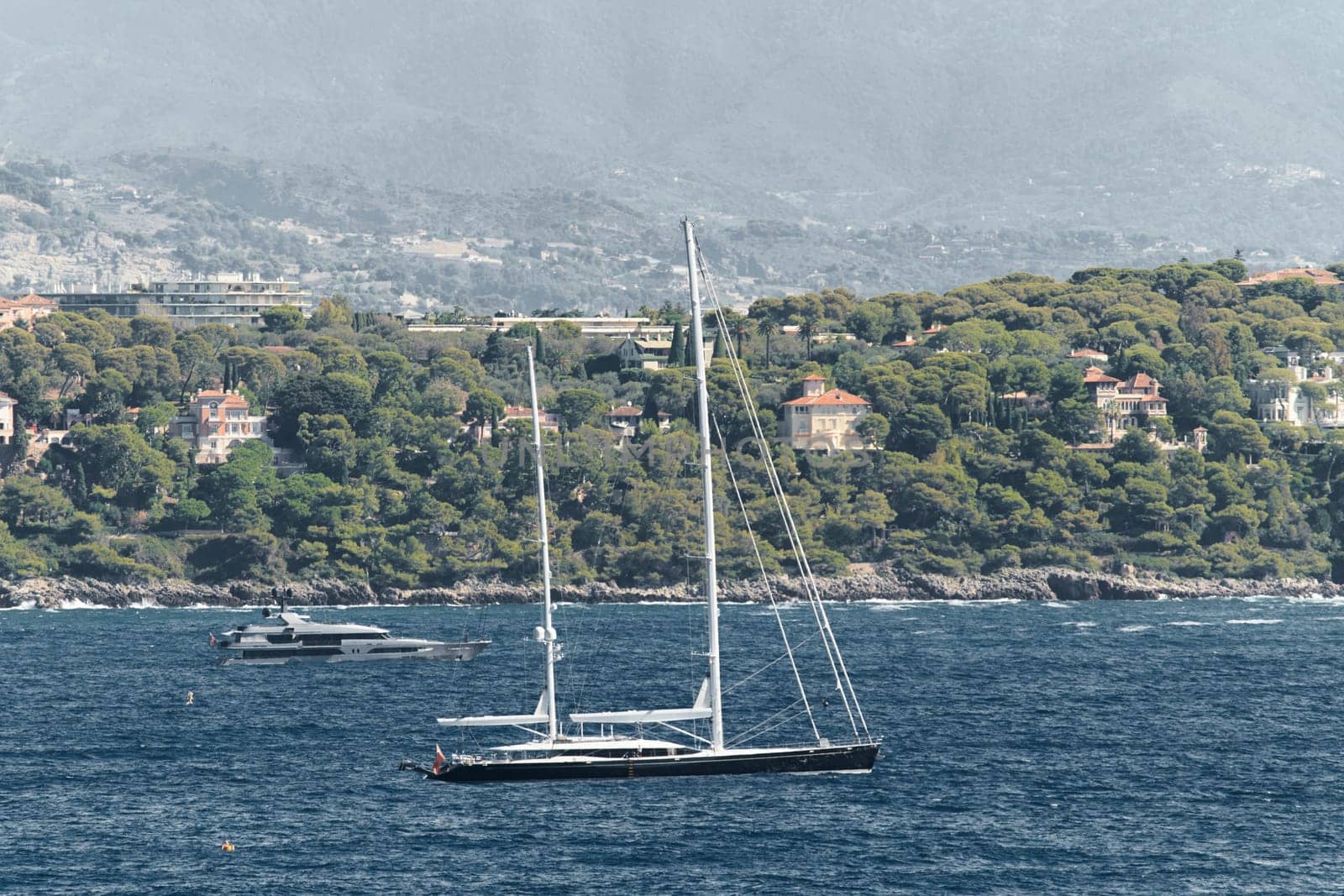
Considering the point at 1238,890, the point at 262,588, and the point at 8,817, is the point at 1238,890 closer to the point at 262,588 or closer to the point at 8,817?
the point at 8,817

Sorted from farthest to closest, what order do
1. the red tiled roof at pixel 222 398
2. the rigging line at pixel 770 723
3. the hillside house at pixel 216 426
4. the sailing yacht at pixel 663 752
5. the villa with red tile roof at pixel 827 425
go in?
the red tiled roof at pixel 222 398 → the villa with red tile roof at pixel 827 425 → the hillside house at pixel 216 426 → the rigging line at pixel 770 723 → the sailing yacht at pixel 663 752

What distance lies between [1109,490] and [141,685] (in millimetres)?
95126

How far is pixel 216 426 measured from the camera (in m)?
197

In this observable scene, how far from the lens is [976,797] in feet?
239

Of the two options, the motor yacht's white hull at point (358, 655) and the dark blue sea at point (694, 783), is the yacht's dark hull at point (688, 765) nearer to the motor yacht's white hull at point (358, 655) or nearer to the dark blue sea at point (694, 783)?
the dark blue sea at point (694, 783)

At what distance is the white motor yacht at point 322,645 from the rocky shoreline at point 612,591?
4083 centimetres

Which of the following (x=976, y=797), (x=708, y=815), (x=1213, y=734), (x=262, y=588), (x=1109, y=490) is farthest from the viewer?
(x=1109, y=490)

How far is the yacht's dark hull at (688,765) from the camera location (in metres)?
69.9

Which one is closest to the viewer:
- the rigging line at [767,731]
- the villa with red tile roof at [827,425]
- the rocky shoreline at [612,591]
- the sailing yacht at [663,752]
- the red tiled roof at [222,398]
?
the sailing yacht at [663,752]

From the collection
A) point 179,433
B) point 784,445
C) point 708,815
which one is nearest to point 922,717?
point 708,815

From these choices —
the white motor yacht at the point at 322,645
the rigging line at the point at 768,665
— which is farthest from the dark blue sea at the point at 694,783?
the white motor yacht at the point at 322,645

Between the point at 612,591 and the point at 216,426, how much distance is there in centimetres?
4516

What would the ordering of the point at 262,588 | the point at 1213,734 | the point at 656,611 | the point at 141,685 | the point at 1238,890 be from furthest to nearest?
the point at 262,588, the point at 656,611, the point at 141,685, the point at 1213,734, the point at 1238,890

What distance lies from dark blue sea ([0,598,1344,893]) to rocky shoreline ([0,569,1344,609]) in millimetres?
38837
